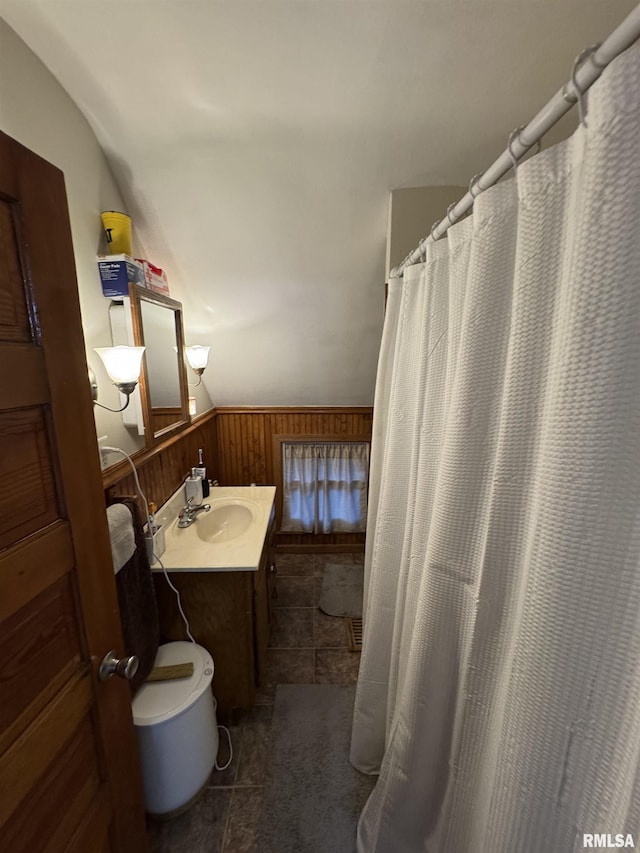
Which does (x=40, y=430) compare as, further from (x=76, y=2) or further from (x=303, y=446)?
(x=303, y=446)

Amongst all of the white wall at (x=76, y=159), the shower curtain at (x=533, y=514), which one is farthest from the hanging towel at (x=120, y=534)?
the shower curtain at (x=533, y=514)

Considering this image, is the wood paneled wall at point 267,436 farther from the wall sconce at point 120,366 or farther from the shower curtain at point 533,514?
the shower curtain at point 533,514

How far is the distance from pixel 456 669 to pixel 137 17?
1.88 meters

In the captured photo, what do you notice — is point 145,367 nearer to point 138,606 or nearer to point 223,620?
point 138,606

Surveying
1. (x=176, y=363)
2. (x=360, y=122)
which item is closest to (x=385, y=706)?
(x=176, y=363)

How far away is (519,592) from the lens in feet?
2.14

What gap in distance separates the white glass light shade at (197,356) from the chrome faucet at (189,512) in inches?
32.5

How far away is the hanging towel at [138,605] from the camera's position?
3.96 feet

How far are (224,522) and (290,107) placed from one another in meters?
1.93

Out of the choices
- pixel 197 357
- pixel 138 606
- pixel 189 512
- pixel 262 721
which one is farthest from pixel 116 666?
pixel 197 357

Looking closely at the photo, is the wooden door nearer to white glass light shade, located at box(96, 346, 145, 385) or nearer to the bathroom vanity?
white glass light shade, located at box(96, 346, 145, 385)

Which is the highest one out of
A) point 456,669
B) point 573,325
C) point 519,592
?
point 573,325

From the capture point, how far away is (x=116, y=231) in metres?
1.35

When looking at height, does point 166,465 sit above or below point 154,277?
below
